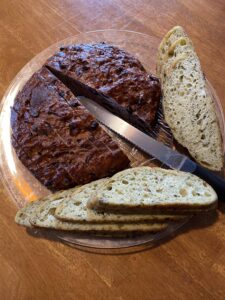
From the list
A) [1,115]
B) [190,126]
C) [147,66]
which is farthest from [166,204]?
[1,115]

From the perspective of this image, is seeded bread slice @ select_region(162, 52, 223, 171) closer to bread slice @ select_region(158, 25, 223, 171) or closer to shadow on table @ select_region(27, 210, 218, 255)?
bread slice @ select_region(158, 25, 223, 171)

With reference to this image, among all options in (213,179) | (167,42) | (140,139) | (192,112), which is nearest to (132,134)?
(140,139)

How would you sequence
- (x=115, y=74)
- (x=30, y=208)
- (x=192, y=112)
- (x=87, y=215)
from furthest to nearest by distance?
(x=115, y=74) < (x=192, y=112) < (x=30, y=208) < (x=87, y=215)

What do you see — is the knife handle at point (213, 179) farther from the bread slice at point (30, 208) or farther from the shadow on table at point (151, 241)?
the bread slice at point (30, 208)

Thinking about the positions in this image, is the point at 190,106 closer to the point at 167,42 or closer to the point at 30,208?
the point at 167,42

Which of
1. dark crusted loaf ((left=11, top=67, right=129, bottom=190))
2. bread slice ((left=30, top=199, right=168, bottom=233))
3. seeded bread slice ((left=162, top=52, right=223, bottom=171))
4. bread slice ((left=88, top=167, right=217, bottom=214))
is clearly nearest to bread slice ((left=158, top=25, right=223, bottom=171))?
seeded bread slice ((left=162, top=52, right=223, bottom=171))

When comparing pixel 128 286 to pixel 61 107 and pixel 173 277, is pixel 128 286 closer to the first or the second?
pixel 173 277
